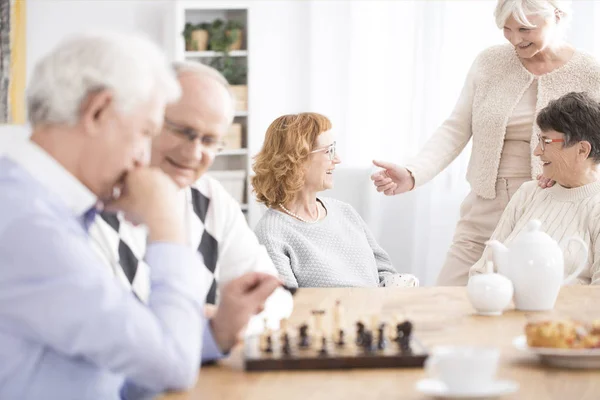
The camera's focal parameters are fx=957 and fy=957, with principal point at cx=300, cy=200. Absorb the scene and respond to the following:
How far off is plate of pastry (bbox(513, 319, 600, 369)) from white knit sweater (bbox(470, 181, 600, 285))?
1.17 m

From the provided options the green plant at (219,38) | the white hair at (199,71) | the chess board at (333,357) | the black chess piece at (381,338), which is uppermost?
the white hair at (199,71)

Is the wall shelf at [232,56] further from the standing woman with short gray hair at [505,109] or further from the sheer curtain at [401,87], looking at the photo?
the standing woman with short gray hair at [505,109]

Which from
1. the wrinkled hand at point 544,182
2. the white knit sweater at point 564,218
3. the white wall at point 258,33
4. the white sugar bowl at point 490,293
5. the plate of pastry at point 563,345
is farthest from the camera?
the white wall at point 258,33

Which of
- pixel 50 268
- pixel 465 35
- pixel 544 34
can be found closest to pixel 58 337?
pixel 50 268

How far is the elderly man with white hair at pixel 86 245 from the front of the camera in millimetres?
1150

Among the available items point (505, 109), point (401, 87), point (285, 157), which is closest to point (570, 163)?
point (505, 109)

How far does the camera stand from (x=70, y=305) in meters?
1.14

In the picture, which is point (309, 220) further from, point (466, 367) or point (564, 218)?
point (466, 367)

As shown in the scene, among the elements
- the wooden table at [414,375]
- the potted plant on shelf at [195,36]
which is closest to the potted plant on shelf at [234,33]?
the potted plant on shelf at [195,36]

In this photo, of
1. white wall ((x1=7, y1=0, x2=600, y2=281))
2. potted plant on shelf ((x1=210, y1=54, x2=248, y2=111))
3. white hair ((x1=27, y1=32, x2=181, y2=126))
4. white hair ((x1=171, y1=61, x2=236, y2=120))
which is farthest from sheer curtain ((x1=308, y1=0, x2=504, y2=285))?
white hair ((x1=27, y1=32, x2=181, y2=126))

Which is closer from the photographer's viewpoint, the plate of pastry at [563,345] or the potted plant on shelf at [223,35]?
the plate of pastry at [563,345]

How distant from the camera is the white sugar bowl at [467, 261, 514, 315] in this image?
191 centimetres

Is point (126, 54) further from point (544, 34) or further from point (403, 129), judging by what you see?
point (403, 129)

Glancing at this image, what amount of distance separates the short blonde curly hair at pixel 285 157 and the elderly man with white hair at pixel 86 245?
Result: 5.63 feet
